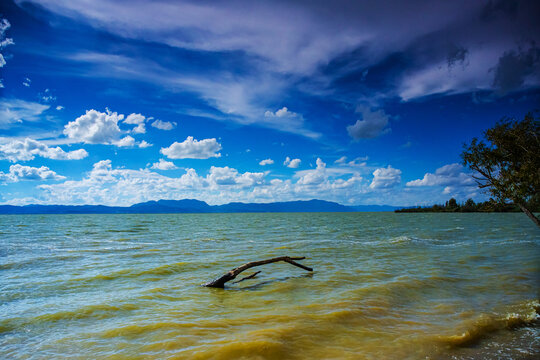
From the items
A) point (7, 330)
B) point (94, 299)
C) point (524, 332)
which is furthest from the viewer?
point (94, 299)

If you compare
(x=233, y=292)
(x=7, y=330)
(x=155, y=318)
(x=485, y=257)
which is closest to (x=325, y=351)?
(x=155, y=318)

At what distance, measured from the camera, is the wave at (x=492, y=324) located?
768cm

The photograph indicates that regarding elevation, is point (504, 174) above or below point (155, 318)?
above

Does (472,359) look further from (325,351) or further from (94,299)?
(94,299)

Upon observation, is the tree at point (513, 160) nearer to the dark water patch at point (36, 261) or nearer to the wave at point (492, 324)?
the wave at point (492, 324)

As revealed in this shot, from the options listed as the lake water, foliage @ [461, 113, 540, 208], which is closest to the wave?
the lake water

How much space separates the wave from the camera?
768 cm

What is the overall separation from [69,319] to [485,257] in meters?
25.6

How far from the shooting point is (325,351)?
7.29 metres

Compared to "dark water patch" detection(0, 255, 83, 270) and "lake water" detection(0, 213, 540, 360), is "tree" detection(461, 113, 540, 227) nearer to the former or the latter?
"lake water" detection(0, 213, 540, 360)

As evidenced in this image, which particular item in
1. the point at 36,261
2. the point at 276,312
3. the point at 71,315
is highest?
the point at 276,312

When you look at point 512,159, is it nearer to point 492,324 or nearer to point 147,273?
point 492,324

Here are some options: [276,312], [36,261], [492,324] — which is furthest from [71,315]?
[36,261]

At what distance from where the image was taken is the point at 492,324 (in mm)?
8727
